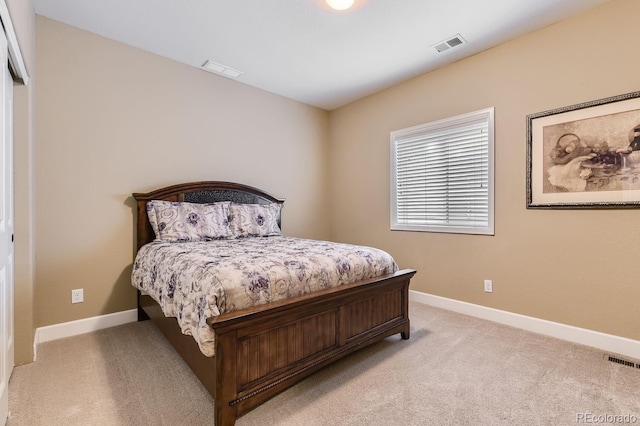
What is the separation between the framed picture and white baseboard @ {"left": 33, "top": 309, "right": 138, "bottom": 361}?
3.95 meters

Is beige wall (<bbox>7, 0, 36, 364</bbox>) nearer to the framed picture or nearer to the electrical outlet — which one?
the electrical outlet

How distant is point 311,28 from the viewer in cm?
265

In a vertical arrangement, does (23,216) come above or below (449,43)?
below

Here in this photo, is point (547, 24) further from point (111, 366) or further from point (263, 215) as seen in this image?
point (111, 366)

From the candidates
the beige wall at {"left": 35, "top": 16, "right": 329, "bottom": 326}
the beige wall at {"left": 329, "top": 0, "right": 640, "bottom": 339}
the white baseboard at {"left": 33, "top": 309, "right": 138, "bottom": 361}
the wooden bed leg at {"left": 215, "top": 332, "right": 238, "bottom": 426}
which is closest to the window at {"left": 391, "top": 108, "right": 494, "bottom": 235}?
the beige wall at {"left": 329, "top": 0, "right": 640, "bottom": 339}

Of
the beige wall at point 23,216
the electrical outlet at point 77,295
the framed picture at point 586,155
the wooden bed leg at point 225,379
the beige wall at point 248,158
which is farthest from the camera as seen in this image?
the electrical outlet at point 77,295

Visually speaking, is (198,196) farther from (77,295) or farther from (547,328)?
(547,328)

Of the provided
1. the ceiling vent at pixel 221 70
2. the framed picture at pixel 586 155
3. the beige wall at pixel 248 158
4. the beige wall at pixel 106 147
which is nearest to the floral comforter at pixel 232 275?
the beige wall at pixel 106 147

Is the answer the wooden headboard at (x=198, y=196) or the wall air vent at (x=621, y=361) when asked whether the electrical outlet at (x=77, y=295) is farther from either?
the wall air vent at (x=621, y=361)

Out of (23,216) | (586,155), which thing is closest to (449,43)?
(586,155)

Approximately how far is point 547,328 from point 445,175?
1734 millimetres

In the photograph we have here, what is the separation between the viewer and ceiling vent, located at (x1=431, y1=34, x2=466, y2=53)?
277cm

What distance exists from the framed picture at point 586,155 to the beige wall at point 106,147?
315 centimetres

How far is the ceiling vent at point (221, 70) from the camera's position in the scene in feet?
10.8
